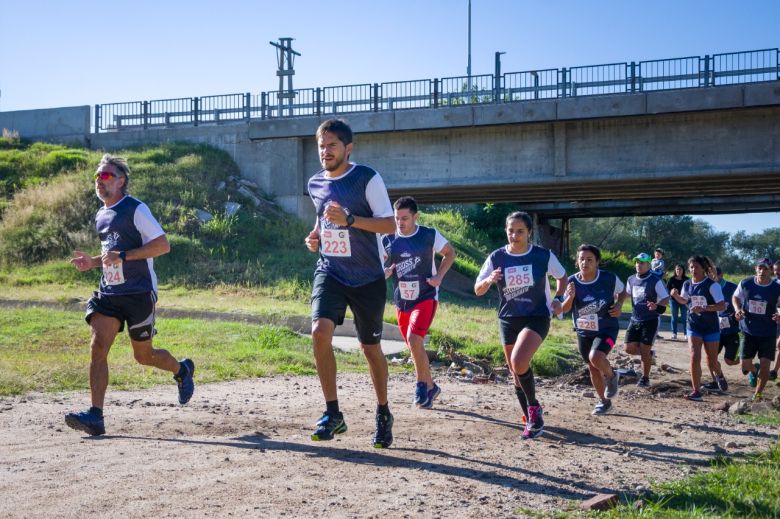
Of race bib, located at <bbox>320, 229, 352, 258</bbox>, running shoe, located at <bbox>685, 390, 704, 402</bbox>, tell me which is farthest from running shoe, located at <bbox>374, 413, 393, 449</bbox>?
running shoe, located at <bbox>685, 390, 704, 402</bbox>

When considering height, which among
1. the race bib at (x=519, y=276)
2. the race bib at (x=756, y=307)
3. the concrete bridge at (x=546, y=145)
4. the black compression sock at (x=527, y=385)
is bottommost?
the black compression sock at (x=527, y=385)

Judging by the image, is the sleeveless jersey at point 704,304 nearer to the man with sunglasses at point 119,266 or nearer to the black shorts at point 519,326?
the black shorts at point 519,326

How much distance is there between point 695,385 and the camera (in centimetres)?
1229

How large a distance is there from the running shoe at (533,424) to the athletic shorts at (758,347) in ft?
19.3

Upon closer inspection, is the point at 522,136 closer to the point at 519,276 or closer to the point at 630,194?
the point at 630,194

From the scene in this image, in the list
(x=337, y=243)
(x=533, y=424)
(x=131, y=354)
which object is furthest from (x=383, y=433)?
(x=131, y=354)

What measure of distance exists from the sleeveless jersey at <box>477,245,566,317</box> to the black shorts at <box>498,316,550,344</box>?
38mm

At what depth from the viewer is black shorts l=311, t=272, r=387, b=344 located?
6797 mm

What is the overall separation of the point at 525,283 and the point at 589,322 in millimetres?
2074

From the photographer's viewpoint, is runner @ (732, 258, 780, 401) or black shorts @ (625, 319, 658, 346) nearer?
runner @ (732, 258, 780, 401)

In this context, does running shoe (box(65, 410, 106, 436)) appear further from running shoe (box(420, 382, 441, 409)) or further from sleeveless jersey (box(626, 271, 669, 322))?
sleeveless jersey (box(626, 271, 669, 322))

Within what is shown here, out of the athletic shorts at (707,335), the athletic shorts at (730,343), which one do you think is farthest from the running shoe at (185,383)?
the athletic shorts at (730,343)

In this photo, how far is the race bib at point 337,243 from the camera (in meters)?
6.81

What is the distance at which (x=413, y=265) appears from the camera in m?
10.2
